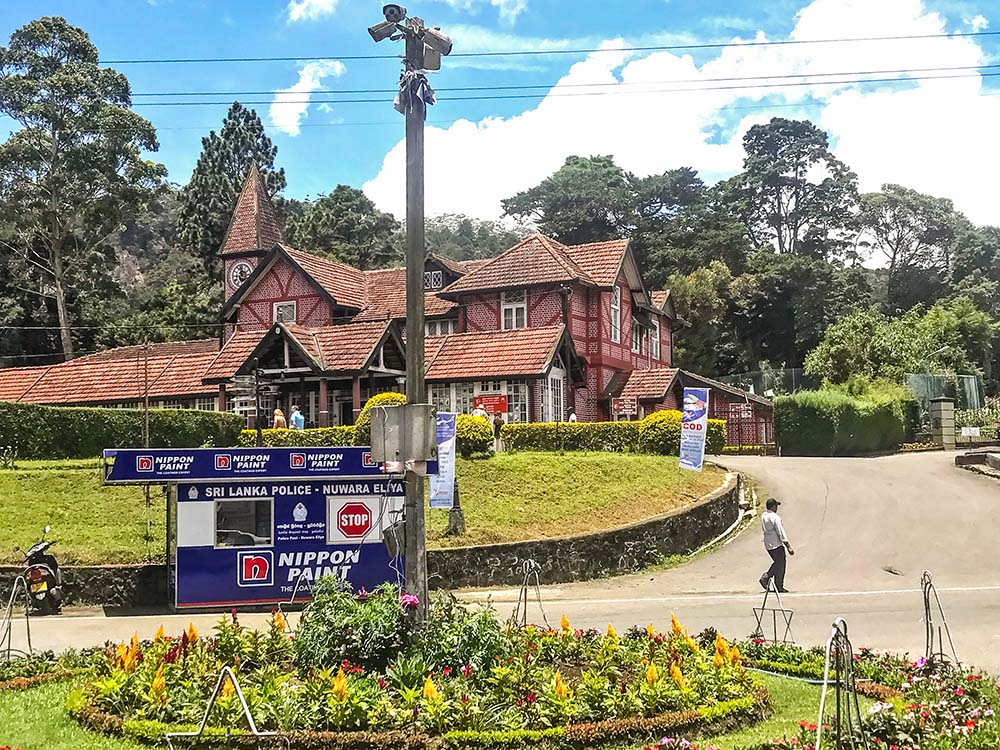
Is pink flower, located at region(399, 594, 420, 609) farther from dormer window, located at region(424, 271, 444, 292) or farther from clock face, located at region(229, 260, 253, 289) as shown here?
clock face, located at region(229, 260, 253, 289)

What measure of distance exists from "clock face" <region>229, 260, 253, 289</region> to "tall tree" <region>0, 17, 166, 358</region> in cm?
789

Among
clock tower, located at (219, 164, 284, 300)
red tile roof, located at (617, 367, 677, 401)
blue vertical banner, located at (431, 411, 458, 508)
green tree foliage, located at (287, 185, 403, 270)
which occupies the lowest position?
blue vertical banner, located at (431, 411, 458, 508)

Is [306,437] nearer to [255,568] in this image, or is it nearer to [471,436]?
[471,436]

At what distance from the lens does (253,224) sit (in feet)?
176

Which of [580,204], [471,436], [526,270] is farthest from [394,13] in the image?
[580,204]

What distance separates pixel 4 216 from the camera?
180 ft

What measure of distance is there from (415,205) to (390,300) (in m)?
34.3

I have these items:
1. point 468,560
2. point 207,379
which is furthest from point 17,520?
point 207,379

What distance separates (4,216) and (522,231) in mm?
43230

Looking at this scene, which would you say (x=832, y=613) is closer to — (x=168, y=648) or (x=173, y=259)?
(x=168, y=648)

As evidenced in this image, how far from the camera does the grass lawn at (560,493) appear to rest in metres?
21.3

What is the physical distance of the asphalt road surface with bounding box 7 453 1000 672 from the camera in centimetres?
1466

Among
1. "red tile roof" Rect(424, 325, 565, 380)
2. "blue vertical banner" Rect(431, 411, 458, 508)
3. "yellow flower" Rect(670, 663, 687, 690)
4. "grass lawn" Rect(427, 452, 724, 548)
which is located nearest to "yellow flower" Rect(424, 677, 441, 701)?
"yellow flower" Rect(670, 663, 687, 690)

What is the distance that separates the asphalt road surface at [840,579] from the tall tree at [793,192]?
49887 mm
